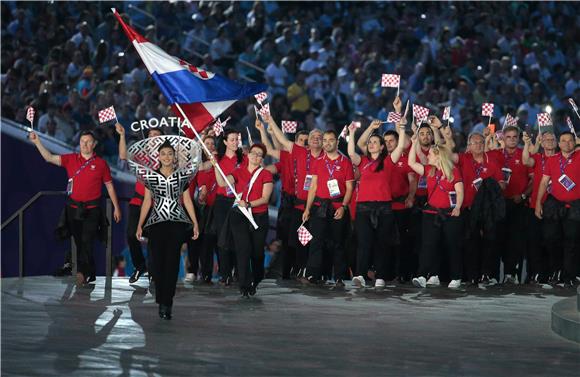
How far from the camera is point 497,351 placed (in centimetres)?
1370

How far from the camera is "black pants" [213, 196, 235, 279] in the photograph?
1961 centimetres

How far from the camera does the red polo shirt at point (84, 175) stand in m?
19.4

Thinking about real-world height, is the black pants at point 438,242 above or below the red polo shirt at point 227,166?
below

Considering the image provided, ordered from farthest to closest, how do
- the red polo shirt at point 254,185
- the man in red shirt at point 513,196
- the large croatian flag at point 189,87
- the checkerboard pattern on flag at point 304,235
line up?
the man in red shirt at point 513,196 → the checkerboard pattern on flag at point 304,235 → the large croatian flag at point 189,87 → the red polo shirt at point 254,185

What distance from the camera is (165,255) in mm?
15805

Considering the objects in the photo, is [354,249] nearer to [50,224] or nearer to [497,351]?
[50,224]

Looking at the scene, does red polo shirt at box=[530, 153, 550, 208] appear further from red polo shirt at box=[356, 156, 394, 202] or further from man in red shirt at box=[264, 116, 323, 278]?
man in red shirt at box=[264, 116, 323, 278]

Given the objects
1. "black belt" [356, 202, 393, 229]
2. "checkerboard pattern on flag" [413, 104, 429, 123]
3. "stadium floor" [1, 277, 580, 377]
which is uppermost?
"checkerboard pattern on flag" [413, 104, 429, 123]

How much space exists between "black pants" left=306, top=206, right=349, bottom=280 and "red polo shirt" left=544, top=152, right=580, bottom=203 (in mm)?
2647

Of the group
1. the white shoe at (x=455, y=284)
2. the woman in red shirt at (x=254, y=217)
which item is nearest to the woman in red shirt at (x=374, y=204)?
the white shoe at (x=455, y=284)

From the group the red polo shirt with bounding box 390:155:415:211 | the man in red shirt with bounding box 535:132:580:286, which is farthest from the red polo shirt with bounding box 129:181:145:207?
the man in red shirt with bounding box 535:132:580:286

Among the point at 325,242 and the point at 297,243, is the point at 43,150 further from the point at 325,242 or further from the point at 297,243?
the point at 325,242

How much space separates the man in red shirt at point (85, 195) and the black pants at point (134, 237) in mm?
473

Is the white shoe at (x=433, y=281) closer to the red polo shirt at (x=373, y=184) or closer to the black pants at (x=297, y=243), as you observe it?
the red polo shirt at (x=373, y=184)
